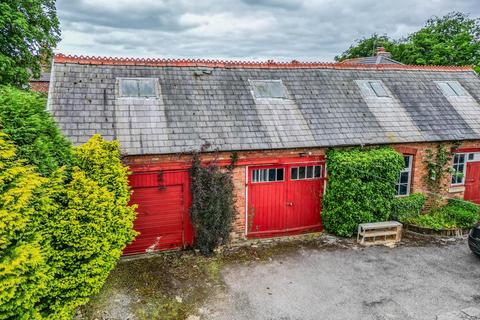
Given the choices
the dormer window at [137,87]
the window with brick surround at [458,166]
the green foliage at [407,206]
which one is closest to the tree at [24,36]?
the dormer window at [137,87]

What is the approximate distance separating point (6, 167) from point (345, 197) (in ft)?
32.0


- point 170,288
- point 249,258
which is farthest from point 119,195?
point 249,258

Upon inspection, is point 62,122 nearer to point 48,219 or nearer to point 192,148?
point 192,148

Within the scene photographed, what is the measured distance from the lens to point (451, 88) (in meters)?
16.1

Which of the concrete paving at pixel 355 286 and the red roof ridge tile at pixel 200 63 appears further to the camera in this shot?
the red roof ridge tile at pixel 200 63

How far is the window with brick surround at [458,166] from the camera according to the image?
14195 mm

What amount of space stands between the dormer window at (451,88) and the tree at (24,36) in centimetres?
1999

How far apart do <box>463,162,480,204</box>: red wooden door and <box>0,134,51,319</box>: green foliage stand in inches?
615

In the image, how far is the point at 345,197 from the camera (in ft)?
38.7

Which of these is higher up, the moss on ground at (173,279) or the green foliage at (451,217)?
the green foliage at (451,217)

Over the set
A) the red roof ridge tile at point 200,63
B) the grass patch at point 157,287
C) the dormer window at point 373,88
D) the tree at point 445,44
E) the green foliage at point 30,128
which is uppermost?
the tree at point 445,44

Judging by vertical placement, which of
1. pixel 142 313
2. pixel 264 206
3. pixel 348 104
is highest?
pixel 348 104

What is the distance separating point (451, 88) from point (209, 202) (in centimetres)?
1303

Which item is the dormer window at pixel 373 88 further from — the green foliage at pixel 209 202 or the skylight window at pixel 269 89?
the green foliage at pixel 209 202
